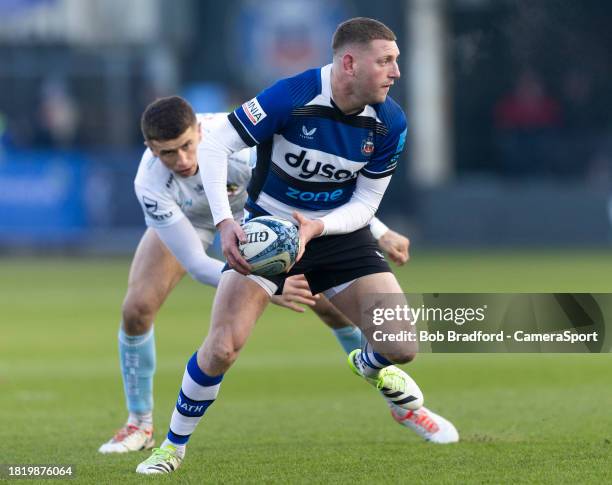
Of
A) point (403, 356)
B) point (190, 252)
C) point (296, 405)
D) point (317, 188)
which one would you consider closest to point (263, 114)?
point (317, 188)

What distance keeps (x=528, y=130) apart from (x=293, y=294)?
18.8 meters

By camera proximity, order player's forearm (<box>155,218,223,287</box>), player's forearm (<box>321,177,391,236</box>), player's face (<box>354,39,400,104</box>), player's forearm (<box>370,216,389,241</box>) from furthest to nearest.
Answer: player's forearm (<box>370,216,389,241</box>) < player's forearm (<box>155,218,223,287</box>) < player's forearm (<box>321,177,391,236</box>) < player's face (<box>354,39,400,104</box>)

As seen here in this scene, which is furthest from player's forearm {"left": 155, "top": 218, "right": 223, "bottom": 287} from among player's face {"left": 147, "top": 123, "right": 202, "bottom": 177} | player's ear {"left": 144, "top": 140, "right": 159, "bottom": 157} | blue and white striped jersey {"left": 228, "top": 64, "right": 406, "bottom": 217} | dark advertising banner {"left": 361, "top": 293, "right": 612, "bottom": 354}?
dark advertising banner {"left": 361, "top": 293, "right": 612, "bottom": 354}

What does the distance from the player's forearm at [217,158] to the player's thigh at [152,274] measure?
1322mm

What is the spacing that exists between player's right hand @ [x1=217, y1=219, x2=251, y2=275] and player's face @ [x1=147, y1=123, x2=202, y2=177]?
1.15 m

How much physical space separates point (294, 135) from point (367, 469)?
1802 millimetres

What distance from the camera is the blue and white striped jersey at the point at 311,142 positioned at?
7.35m

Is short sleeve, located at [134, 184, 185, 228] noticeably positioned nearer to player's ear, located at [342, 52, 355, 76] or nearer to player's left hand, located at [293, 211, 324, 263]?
player's left hand, located at [293, 211, 324, 263]

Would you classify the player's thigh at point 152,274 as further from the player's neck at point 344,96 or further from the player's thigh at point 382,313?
the player's neck at point 344,96

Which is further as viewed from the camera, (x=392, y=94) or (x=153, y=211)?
(x=392, y=94)

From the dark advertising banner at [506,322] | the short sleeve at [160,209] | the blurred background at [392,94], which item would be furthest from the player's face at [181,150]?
the blurred background at [392,94]

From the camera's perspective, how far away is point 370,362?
777 centimetres

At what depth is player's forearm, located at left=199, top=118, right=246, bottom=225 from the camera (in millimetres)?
7348

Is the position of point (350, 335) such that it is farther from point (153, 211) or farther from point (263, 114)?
point (263, 114)
